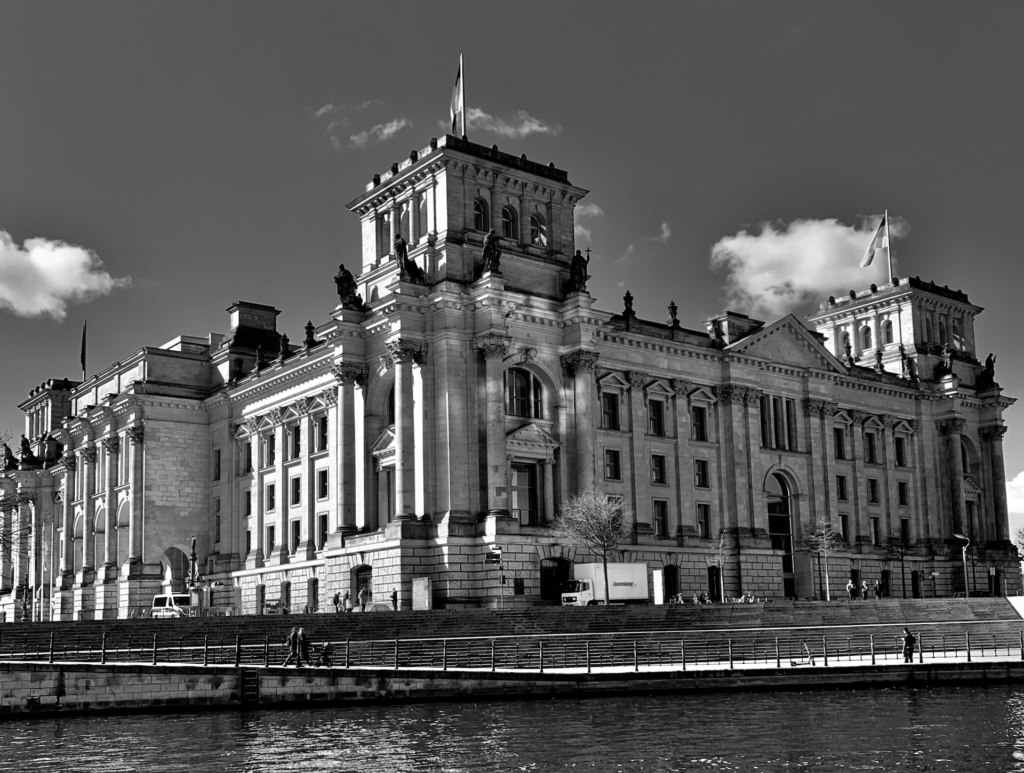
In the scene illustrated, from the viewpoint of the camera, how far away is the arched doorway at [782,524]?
82.4 meters

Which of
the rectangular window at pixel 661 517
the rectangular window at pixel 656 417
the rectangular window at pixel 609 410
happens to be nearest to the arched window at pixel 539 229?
the rectangular window at pixel 609 410

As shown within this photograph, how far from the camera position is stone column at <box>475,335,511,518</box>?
66312 mm

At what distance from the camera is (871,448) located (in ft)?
304

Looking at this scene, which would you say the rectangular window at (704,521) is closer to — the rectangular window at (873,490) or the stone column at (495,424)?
the rectangular window at (873,490)

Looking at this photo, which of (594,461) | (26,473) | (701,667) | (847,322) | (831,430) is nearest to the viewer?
(701,667)

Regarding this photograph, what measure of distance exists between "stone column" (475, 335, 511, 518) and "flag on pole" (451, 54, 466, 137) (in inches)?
556

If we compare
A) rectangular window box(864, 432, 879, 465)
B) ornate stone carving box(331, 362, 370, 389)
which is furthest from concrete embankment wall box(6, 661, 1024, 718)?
rectangular window box(864, 432, 879, 465)

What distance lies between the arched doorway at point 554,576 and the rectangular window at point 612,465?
329 inches

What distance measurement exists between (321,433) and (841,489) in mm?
36817

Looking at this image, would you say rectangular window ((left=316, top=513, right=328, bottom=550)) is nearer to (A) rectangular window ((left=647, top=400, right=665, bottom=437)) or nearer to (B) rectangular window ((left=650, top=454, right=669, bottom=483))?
(B) rectangular window ((left=650, top=454, right=669, bottom=483))

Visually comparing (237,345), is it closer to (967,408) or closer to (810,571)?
(810,571)

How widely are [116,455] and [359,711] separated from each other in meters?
62.1

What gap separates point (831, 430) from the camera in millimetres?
87875

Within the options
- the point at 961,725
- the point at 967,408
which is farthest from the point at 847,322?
the point at 961,725
